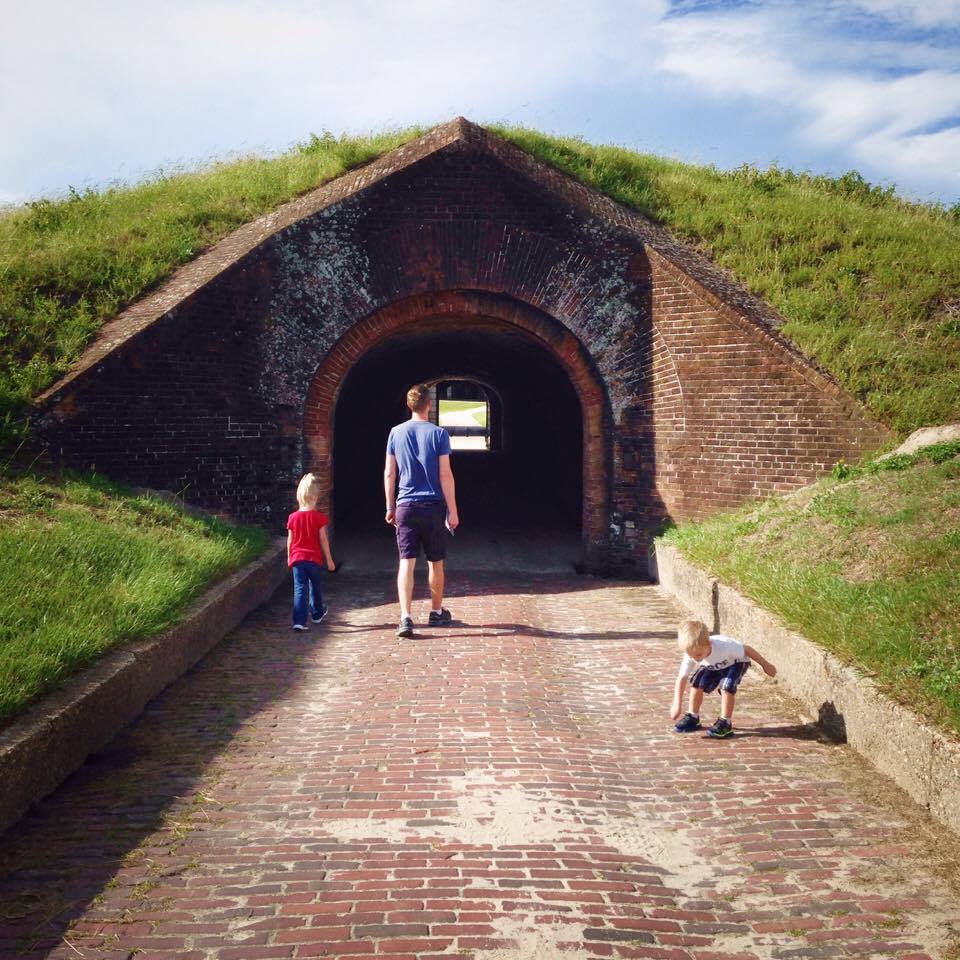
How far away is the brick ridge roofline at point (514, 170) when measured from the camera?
10055 millimetres

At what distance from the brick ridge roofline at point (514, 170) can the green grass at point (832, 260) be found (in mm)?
426

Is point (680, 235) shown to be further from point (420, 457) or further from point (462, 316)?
point (420, 457)

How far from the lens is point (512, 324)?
11359mm

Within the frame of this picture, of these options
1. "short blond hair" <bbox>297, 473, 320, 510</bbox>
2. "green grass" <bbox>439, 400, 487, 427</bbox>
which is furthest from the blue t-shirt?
"green grass" <bbox>439, 400, 487, 427</bbox>

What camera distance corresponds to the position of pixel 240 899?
11.4 feet

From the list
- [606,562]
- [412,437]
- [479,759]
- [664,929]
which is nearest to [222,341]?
[412,437]

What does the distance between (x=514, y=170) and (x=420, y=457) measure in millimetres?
5252

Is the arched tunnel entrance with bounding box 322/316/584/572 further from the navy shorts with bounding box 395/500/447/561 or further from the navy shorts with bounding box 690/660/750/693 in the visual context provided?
the navy shorts with bounding box 690/660/750/693

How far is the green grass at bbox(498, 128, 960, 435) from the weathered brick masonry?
2.09 ft

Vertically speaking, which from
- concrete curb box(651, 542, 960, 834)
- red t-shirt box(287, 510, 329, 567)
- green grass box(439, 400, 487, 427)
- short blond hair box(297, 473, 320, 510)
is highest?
green grass box(439, 400, 487, 427)

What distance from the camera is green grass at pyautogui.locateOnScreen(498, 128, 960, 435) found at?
10156 mm

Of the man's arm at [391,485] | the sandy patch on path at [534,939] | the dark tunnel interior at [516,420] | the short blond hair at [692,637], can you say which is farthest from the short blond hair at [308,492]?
the sandy patch on path at [534,939]

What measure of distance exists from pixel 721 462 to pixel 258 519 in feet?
19.6

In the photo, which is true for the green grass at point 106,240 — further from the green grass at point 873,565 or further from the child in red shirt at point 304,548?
the green grass at point 873,565
